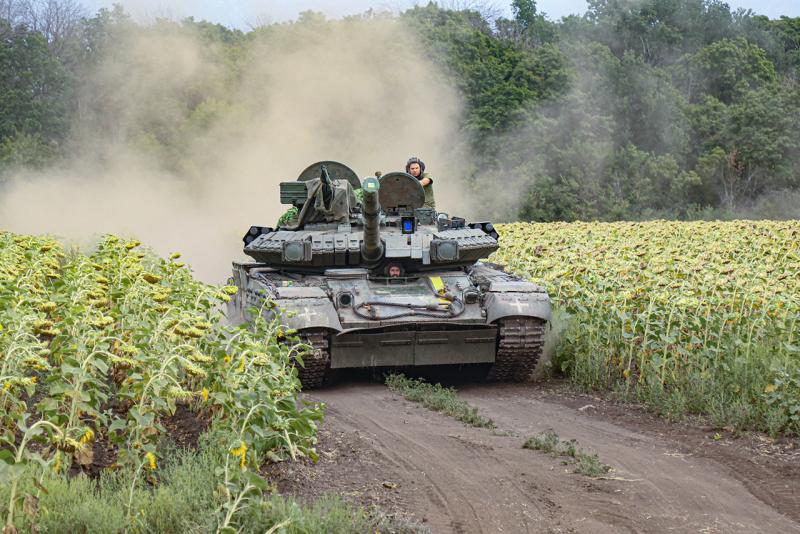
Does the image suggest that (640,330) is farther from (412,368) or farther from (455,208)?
(455,208)

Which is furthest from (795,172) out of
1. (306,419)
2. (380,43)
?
(306,419)

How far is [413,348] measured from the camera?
12023 millimetres

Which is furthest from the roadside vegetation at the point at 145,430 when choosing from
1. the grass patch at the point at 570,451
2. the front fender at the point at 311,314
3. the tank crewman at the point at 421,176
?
the tank crewman at the point at 421,176

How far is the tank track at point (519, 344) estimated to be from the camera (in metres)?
12.0

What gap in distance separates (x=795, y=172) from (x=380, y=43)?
23181 mm

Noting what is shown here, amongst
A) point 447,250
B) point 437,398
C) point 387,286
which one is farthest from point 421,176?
point 437,398

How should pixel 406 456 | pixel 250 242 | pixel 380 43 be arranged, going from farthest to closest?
pixel 380 43
pixel 250 242
pixel 406 456

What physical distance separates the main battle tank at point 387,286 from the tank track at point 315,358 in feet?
0.04

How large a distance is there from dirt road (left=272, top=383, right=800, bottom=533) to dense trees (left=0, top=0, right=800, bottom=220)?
83.0 feet

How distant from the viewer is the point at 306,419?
704cm

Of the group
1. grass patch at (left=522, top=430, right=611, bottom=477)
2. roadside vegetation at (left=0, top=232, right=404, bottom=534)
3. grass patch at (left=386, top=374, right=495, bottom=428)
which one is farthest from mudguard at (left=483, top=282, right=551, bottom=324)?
roadside vegetation at (left=0, top=232, right=404, bottom=534)

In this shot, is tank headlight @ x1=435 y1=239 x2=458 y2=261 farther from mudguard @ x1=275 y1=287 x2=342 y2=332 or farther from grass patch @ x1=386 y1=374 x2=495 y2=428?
mudguard @ x1=275 y1=287 x2=342 y2=332

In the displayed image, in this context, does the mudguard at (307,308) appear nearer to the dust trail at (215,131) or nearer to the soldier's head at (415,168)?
the soldier's head at (415,168)

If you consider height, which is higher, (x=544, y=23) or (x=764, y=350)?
(x=544, y=23)
